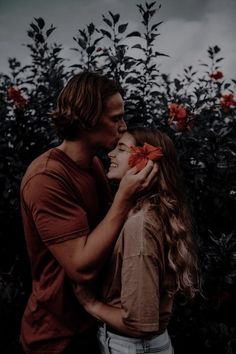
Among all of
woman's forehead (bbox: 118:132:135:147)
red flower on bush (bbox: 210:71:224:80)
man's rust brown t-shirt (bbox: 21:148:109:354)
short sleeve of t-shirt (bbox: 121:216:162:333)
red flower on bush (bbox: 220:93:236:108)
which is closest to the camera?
short sleeve of t-shirt (bbox: 121:216:162:333)

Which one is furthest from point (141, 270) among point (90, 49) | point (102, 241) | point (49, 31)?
point (49, 31)

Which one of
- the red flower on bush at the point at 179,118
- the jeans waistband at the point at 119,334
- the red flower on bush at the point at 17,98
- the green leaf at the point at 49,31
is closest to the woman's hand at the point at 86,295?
the jeans waistband at the point at 119,334

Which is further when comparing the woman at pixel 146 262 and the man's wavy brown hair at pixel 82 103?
the man's wavy brown hair at pixel 82 103

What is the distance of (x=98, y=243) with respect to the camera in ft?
4.97

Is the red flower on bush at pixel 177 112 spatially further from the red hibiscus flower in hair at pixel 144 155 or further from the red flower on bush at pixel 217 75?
the red hibiscus flower in hair at pixel 144 155

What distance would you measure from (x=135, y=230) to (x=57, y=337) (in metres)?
0.59

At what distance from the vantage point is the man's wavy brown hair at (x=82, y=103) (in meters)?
1.86

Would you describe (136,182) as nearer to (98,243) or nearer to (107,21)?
(98,243)

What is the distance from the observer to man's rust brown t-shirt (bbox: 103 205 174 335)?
148 centimetres

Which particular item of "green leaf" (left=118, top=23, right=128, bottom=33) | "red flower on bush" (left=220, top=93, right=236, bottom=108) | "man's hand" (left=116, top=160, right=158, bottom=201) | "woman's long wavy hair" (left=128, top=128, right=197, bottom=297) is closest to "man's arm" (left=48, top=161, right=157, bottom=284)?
"man's hand" (left=116, top=160, right=158, bottom=201)

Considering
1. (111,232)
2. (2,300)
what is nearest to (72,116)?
(111,232)

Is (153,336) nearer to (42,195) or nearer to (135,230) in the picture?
(135,230)

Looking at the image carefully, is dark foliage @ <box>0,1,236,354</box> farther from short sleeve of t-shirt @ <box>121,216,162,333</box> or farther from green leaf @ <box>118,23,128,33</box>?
short sleeve of t-shirt @ <box>121,216,162,333</box>

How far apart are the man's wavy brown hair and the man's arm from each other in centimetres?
40
